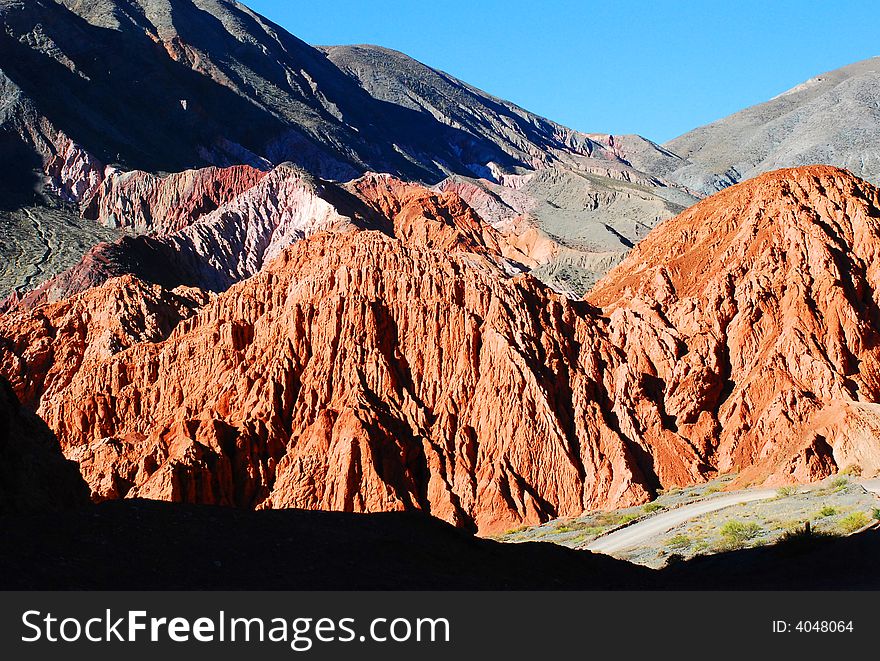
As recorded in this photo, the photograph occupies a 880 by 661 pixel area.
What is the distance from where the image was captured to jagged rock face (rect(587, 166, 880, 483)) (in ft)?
157

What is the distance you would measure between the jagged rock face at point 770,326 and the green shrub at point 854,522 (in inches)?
532

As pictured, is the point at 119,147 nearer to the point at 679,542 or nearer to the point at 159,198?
the point at 159,198

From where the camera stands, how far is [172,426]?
49.4 m

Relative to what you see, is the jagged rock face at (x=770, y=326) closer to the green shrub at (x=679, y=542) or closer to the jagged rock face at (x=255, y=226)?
the green shrub at (x=679, y=542)

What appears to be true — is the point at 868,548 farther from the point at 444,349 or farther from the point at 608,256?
the point at 608,256

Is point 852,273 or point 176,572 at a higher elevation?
point 852,273

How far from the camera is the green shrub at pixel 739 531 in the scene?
32.4 metres

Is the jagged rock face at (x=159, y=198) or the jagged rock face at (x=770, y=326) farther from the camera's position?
the jagged rock face at (x=159, y=198)

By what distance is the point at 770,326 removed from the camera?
54625mm

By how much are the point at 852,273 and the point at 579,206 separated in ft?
392

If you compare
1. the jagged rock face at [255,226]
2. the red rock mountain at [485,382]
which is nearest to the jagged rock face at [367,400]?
the red rock mountain at [485,382]

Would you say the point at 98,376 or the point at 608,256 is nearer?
the point at 98,376

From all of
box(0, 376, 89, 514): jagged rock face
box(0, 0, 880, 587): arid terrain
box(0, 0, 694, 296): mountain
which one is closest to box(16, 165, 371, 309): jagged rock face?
box(0, 0, 694, 296): mountain
